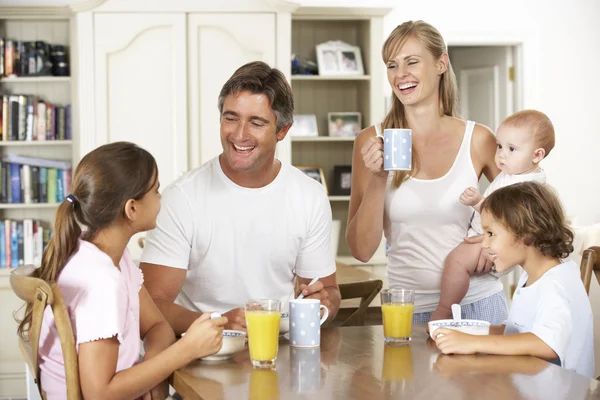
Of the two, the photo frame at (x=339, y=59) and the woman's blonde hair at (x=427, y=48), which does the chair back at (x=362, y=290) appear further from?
the photo frame at (x=339, y=59)

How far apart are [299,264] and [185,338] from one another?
2.09ft

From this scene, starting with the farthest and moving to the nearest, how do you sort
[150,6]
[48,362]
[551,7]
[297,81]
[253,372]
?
[551,7]
[297,81]
[150,6]
[48,362]
[253,372]

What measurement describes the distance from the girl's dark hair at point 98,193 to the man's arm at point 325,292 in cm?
47

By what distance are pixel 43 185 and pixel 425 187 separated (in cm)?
329

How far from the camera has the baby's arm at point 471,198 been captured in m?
2.11

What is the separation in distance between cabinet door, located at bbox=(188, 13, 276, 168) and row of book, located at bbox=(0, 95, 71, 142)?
0.78 m

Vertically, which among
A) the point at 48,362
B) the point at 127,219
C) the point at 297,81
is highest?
the point at 297,81

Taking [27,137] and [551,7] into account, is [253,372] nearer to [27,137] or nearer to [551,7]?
[27,137]

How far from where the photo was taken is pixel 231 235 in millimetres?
2064

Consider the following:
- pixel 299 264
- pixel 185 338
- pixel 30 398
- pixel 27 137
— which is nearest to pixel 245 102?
pixel 299 264

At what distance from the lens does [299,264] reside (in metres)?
2.18

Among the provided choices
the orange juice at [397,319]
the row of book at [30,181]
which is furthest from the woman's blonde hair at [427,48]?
the row of book at [30,181]

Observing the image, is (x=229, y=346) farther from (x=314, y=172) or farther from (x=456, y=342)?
(x=314, y=172)

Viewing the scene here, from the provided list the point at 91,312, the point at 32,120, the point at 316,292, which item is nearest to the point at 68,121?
the point at 32,120
